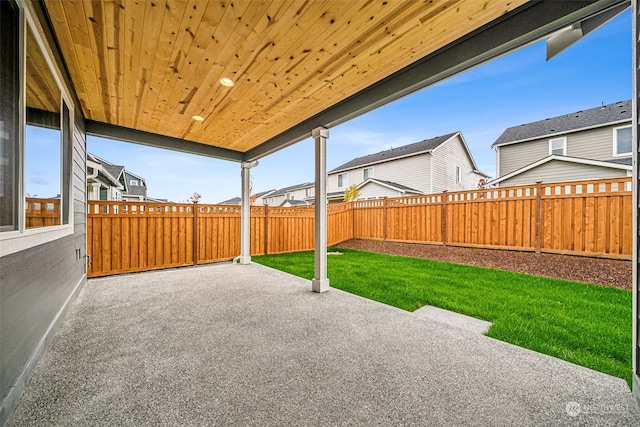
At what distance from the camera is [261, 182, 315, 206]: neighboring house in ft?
60.1

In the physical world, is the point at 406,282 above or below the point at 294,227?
below

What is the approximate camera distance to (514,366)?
1.68 meters

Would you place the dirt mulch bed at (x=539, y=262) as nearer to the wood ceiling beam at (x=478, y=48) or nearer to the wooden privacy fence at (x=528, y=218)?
the wooden privacy fence at (x=528, y=218)

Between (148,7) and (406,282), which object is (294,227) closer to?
(406,282)

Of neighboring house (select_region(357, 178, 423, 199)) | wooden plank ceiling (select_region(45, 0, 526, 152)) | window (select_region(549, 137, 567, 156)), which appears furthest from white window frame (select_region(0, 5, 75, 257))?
window (select_region(549, 137, 567, 156))

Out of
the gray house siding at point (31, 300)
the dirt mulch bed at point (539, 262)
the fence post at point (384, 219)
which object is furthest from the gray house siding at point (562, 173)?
the gray house siding at point (31, 300)

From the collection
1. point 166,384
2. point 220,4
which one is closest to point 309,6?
point 220,4

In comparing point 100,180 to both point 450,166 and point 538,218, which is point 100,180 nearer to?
point 538,218

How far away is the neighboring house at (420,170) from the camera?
11062 mm

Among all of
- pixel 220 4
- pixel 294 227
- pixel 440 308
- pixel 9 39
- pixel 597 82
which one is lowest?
pixel 440 308

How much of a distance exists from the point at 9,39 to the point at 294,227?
5948 mm

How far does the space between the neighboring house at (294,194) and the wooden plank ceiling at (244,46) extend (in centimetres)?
1285

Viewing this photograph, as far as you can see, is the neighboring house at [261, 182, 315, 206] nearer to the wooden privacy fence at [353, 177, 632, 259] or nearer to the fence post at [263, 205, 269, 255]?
the fence post at [263, 205, 269, 255]

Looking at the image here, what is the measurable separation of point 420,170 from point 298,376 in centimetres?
1114
